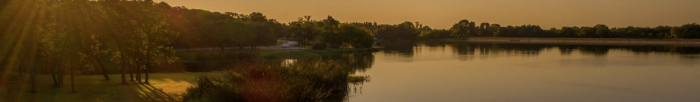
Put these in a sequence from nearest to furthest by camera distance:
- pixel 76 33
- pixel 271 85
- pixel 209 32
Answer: pixel 271 85 < pixel 76 33 < pixel 209 32

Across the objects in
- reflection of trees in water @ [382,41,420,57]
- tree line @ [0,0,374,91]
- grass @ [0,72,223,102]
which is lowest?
grass @ [0,72,223,102]

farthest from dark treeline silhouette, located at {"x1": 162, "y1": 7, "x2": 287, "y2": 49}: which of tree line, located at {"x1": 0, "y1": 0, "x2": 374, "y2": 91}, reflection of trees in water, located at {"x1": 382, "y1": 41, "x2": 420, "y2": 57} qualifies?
tree line, located at {"x1": 0, "y1": 0, "x2": 374, "y2": 91}

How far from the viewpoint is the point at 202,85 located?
63.3ft

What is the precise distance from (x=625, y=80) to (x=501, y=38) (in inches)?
6255

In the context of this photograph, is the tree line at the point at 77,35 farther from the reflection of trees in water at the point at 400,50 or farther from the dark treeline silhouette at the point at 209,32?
the reflection of trees in water at the point at 400,50

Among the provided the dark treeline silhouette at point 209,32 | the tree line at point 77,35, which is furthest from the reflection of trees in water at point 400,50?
the tree line at point 77,35

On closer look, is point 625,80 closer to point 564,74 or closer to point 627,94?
point 564,74

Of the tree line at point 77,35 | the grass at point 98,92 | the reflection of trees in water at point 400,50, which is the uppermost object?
the tree line at point 77,35

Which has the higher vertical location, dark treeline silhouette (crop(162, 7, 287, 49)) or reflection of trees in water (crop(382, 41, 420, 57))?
dark treeline silhouette (crop(162, 7, 287, 49))

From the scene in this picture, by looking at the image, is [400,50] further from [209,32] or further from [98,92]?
[98,92]

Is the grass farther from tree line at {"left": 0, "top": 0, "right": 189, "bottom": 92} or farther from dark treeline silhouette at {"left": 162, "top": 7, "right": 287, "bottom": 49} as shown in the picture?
dark treeline silhouette at {"left": 162, "top": 7, "right": 287, "bottom": 49}

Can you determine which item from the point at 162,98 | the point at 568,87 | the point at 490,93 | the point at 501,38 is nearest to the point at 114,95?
the point at 162,98

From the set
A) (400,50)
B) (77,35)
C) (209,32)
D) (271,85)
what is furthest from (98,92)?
(400,50)

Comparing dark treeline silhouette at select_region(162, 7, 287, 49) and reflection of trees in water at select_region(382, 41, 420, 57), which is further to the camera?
reflection of trees in water at select_region(382, 41, 420, 57)
